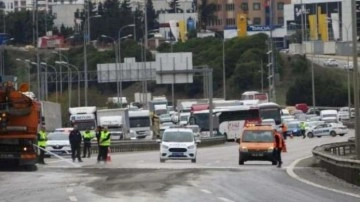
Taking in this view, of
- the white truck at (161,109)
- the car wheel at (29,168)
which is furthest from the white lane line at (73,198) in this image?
the white truck at (161,109)

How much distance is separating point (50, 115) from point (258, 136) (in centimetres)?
1929

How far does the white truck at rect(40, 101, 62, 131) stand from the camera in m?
64.0

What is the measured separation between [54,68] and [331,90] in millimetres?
30040

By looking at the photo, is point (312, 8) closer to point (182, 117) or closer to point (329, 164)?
point (182, 117)

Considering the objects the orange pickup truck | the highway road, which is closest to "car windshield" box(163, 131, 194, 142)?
the orange pickup truck

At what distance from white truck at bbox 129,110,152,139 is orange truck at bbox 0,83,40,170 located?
2121 inches

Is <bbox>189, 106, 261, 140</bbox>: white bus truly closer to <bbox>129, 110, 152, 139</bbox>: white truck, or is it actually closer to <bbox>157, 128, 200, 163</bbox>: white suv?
<bbox>129, 110, 152, 139</bbox>: white truck

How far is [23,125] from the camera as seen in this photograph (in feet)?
136

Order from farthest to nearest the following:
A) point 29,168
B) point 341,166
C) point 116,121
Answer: point 116,121 < point 29,168 < point 341,166

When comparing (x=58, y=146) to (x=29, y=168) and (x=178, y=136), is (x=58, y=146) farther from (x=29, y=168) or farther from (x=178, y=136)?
(x=29, y=168)

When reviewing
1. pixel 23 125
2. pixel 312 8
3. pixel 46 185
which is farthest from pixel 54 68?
pixel 46 185

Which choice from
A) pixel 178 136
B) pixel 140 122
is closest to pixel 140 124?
pixel 140 122

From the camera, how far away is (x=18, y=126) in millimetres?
41500

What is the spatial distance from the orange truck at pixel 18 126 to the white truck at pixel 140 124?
2121 inches
